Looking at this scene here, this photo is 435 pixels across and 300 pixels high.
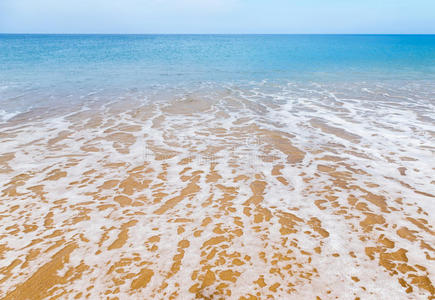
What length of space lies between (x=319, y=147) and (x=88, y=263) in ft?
22.6

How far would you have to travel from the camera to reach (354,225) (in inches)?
201

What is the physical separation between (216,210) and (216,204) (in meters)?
0.21

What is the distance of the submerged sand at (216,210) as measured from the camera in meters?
3.92

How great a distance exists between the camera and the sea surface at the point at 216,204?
3.94m

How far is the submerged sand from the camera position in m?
3.92

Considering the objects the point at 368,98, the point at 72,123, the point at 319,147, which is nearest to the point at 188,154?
the point at 319,147

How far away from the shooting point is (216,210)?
Result: 18.4ft

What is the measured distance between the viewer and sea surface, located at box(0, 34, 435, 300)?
394cm

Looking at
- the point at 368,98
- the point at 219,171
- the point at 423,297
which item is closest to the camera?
the point at 423,297

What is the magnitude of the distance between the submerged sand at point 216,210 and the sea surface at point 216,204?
0.03m

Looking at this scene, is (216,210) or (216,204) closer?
(216,210)

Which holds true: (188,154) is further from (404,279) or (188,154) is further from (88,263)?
(404,279)

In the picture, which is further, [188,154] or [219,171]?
[188,154]

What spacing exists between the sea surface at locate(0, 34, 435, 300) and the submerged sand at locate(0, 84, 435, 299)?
0.09 feet
